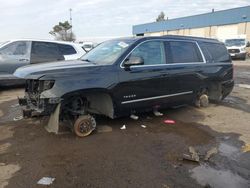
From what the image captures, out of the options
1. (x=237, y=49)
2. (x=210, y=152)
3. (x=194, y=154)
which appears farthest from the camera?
(x=237, y=49)

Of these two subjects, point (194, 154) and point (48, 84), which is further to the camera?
point (48, 84)

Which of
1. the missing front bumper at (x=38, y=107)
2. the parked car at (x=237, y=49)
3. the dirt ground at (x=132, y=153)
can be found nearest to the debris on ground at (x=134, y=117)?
the dirt ground at (x=132, y=153)

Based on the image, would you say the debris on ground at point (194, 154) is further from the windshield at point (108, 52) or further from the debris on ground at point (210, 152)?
the windshield at point (108, 52)

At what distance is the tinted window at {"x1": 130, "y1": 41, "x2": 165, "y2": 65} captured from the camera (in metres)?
6.26

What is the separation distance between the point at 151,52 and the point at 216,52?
2.45 meters

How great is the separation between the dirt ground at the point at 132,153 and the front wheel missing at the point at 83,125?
0.14m

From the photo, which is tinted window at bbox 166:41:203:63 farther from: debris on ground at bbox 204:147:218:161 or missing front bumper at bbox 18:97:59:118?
missing front bumper at bbox 18:97:59:118

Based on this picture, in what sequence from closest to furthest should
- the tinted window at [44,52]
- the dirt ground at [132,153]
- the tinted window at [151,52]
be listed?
the dirt ground at [132,153]
the tinted window at [151,52]
the tinted window at [44,52]

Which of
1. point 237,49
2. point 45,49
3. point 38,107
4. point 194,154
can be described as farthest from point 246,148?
point 237,49

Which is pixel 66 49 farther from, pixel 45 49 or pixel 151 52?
pixel 151 52

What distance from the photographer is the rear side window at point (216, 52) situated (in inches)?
309

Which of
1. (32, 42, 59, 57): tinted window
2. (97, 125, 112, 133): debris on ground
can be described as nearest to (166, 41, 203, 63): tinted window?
(97, 125, 112, 133): debris on ground

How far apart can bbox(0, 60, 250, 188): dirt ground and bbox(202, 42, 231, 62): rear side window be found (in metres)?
1.60

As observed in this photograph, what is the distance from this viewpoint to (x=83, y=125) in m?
5.66
